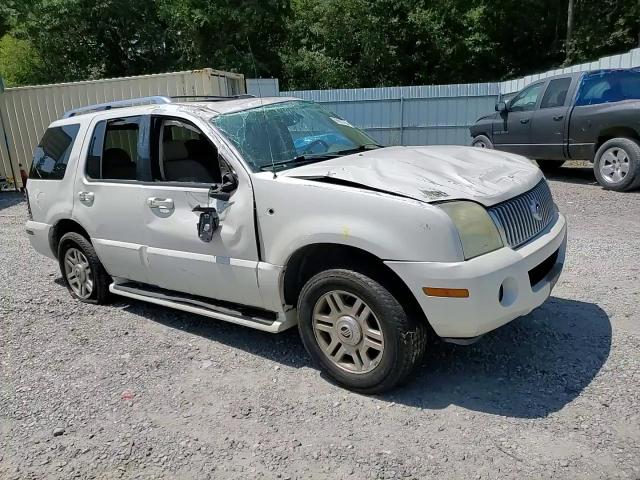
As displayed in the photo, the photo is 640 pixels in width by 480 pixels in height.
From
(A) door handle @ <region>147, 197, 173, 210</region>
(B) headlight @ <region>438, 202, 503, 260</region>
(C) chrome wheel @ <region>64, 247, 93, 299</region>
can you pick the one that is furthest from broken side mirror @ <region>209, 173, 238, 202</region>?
(C) chrome wheel @ <region>64, 247, 93, 299</region>

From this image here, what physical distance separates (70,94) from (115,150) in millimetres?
8424

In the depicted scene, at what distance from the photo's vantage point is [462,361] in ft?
12.4

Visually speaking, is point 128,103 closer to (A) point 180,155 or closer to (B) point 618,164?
(A) point 180,155

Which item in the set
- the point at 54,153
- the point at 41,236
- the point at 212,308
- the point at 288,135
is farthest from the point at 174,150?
the point at 41,236

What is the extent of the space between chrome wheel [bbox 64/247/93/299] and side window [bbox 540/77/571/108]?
8473 mm

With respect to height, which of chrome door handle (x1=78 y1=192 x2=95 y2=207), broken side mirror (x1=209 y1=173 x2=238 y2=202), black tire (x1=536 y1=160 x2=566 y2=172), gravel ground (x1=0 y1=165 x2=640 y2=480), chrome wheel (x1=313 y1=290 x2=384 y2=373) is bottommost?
black tire (x1=536 y1=160 x2=566 y2=172)

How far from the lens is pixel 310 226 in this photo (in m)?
3.37

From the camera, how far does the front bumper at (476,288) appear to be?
116 inches

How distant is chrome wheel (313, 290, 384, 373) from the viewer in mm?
3326

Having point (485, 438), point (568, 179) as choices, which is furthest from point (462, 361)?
point (568, 179)

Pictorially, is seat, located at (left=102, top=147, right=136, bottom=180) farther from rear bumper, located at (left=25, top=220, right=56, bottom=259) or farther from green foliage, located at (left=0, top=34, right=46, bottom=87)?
green foliage, located at (left=0, top=34, right=46, bottom=87)

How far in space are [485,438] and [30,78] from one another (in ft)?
91.2

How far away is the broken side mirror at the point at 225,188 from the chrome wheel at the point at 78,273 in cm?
206

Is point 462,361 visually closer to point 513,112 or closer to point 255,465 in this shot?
point 255,465
